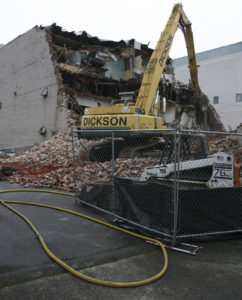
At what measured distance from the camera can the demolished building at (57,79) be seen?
727 inches

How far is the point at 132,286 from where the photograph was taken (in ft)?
9.44

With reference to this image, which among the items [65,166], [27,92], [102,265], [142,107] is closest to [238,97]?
[27,92]

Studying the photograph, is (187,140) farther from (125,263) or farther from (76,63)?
(76,63)

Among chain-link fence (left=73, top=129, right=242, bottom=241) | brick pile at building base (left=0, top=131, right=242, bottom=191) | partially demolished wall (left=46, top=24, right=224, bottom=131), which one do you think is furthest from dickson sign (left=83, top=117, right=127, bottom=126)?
partially demolished wall (left=46, top=24, right=224, bottom=131)

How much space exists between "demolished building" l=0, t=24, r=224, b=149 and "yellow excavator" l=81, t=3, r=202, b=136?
22.9 feet

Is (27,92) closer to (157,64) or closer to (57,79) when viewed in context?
(57,79)

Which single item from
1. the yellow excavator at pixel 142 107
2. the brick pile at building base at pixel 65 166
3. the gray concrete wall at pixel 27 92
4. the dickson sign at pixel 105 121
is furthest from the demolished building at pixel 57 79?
the yellow excavator at pixel 142 107

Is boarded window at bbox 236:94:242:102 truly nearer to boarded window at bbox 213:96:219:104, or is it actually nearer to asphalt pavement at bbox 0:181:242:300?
boarded window at bbox 213:96:219:104

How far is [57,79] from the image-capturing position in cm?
1808

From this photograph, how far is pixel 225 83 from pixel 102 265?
36682 millimetres

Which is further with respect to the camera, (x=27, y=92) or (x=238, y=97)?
(x=238, y=97)

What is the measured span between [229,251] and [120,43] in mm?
21629

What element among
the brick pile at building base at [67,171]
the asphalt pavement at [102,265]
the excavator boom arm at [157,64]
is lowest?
the asphalt pavement at [102,265]

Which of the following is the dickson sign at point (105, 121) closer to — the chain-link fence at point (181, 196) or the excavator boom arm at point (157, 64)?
the excavator boom arm at point (157, 64)
